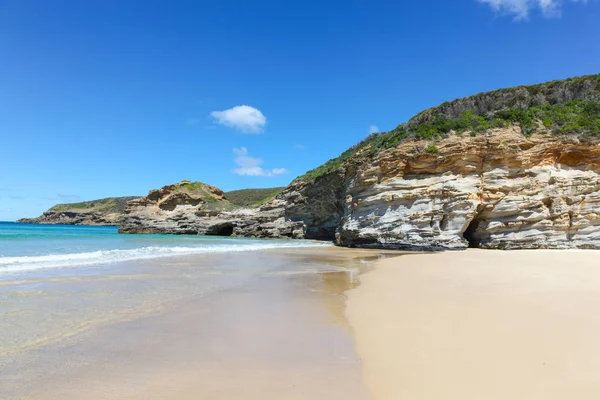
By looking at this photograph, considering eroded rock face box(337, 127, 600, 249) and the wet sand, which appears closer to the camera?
the wet sand

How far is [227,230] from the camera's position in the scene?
5156cm

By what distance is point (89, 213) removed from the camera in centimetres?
11494

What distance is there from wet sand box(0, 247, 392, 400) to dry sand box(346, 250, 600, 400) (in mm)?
461

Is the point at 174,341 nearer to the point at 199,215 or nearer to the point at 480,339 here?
the point at 480,339

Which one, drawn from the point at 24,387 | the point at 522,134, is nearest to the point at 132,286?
the point at 24,387

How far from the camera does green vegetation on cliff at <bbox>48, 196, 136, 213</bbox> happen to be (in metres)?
115

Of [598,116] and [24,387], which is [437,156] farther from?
[24,387]

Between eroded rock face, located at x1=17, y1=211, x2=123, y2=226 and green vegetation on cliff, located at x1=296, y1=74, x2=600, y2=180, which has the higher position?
green vegetation on cliff, located at x1=296, y1=74, x2=600, y2=180

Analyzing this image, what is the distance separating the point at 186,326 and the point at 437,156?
19.7m

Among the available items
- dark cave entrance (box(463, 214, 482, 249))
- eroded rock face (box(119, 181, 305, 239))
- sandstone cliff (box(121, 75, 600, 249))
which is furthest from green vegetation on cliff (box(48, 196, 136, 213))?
dark cave entrance (box(463, 214, 482, 249))

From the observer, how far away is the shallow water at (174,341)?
3250 mm

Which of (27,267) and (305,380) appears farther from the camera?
(27,267)

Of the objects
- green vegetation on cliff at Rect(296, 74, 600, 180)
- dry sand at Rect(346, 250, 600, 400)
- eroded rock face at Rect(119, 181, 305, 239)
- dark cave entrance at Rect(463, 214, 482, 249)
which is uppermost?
green vegetation on cliff at Rect(296, 74, 600, 180)

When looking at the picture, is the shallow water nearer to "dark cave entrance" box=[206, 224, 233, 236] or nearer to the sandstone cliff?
the sandstone cliff
